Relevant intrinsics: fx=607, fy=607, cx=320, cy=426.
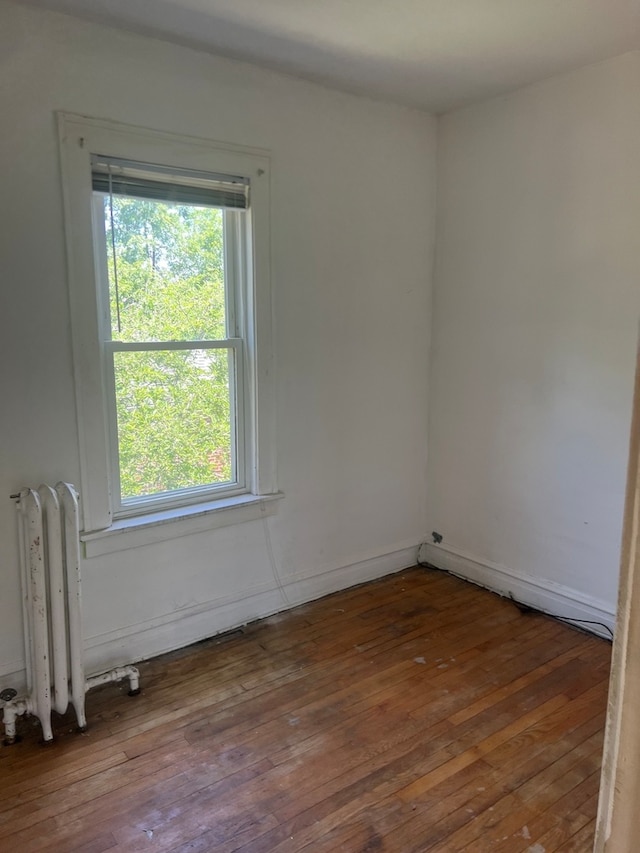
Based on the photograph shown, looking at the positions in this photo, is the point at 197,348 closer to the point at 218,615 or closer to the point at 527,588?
the point at 218,615

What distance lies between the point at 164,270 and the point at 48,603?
1383mm

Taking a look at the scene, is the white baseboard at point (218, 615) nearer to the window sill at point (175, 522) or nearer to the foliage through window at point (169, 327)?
the window sill at point (175, 522)

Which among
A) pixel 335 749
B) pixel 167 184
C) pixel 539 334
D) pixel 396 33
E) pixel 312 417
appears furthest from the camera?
pixel 312 417

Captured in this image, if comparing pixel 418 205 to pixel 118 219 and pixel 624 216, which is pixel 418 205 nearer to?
pixel 624 216

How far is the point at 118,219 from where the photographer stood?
2412 mm

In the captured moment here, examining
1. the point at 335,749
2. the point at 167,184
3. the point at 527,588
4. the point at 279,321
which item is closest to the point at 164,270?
the point at 167,184

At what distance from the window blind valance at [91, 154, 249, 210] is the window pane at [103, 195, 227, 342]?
0.04 metres

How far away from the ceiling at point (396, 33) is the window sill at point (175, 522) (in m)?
1.91

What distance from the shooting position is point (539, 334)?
9.68 feet

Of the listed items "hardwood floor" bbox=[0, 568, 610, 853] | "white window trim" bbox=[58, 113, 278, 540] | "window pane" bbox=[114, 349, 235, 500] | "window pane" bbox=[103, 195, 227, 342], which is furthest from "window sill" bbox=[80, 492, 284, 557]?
"window pane" bbox=[103, 195, 227, 342]

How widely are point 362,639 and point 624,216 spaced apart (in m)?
2.19

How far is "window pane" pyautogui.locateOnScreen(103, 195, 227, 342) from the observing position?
2.44 meters

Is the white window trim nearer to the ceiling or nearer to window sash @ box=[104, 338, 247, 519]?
window sash @ box=[104, 338, 247, 519]

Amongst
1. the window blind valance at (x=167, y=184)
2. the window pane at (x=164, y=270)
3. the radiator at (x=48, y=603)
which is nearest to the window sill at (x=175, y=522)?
the radiator at (x=48, y=603)
